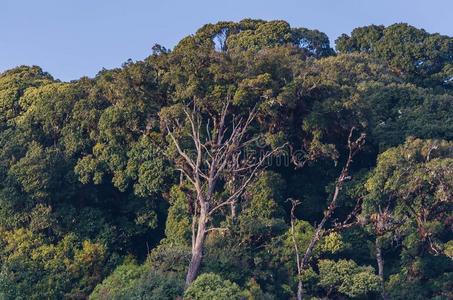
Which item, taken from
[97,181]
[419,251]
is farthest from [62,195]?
[419,251]

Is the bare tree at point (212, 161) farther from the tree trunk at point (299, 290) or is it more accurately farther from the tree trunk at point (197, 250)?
the tree trunk at point (299, 290)

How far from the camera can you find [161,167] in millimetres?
20203

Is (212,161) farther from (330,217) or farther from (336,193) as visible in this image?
(330,217)

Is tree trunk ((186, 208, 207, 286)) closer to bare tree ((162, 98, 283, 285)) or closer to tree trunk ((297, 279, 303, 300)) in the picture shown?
bare tree ((162, 98, 283, 285))

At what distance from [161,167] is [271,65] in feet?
11.6

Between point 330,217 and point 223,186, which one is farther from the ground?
point 223,186

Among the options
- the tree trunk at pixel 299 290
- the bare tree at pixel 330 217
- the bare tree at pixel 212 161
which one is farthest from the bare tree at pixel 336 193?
the bare tree at pixel 212 161

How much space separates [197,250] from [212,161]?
2.13 meters

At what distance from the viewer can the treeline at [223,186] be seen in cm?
1872

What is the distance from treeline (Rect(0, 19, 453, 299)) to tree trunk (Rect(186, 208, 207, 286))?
0.09 ft

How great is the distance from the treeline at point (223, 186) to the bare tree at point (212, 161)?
0.05 m

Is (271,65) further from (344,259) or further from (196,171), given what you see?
(344,259)

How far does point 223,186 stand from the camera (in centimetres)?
2061

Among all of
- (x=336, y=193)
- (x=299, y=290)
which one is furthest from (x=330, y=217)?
(x=299, y=290)
